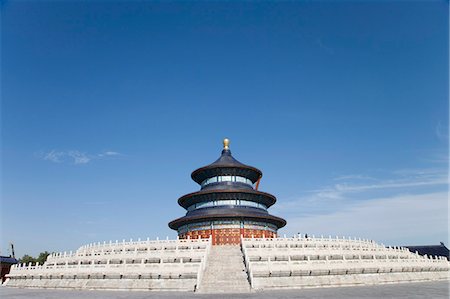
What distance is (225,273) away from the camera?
70.7ft

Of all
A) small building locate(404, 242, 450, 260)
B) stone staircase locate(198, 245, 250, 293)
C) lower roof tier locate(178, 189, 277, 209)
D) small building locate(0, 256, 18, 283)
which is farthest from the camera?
small building locate(404, 242, 450, 260)

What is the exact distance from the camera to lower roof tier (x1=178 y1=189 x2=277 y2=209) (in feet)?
149

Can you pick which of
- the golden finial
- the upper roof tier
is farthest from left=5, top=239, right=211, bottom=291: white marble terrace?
the golden finial

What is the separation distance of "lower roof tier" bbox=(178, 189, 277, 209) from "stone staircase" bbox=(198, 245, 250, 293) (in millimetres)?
17758

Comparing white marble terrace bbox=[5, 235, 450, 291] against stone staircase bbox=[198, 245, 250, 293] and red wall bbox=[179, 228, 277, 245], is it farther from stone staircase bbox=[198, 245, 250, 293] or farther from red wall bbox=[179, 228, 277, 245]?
red wall bbox=[179, 228, 277, 245]

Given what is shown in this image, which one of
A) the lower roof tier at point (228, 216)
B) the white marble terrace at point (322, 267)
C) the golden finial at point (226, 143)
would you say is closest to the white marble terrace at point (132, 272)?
the white marble terrace at point (322, 267)

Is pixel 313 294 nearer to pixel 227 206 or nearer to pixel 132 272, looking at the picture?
pixel 132 272

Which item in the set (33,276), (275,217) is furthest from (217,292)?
(275,217)

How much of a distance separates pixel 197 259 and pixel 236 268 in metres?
3.47

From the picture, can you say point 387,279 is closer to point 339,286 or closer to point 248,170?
point 339,286

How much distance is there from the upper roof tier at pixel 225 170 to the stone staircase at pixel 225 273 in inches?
852

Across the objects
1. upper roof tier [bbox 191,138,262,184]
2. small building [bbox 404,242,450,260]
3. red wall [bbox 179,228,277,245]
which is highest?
upper roof tier [bbox 191,138,262,184]

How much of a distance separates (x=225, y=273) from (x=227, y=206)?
2357 cm

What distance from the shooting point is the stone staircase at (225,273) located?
19.0m
